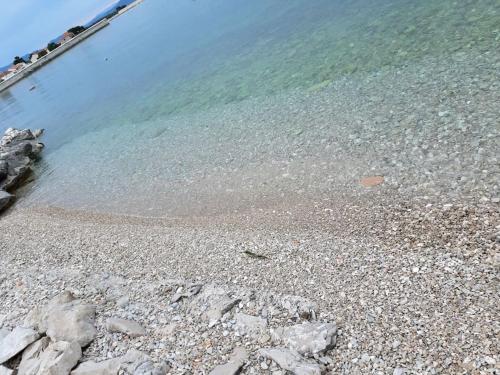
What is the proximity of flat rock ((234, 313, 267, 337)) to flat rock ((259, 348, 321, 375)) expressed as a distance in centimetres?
45

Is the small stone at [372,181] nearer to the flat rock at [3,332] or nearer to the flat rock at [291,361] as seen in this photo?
the flat rock at [291,361]

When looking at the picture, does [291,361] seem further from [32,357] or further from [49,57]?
[49,57]

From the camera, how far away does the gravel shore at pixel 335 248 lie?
529cm

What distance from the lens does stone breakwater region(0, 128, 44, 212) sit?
21500mm

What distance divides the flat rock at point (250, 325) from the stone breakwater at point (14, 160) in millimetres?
17558

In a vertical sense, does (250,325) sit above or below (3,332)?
below

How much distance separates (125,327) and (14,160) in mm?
22869

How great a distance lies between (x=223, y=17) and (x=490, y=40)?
3561 cm

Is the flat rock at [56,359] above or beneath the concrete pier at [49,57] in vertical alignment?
beneath

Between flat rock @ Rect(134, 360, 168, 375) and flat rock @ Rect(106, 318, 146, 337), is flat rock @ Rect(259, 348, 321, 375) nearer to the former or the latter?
flat rock @ Rect(134, 360, 168, 375)

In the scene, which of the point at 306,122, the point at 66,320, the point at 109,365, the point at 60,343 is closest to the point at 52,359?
the point at 60,343

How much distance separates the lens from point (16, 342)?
6.93m

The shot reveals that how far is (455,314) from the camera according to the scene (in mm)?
5133

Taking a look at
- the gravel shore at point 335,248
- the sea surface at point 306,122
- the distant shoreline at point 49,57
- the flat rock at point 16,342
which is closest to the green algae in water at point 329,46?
the sea surface at point 306,122
